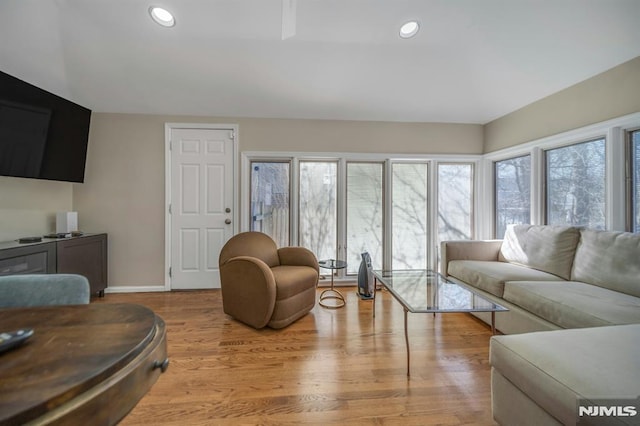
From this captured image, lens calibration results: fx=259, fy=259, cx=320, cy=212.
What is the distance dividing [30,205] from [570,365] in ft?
14.4

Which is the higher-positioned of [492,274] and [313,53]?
[313,53]

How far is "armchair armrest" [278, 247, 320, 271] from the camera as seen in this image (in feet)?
9.09

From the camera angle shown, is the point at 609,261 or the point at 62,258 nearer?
the point at 609,261

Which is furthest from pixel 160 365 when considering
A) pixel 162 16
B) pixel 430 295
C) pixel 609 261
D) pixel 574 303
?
pixel 609 261

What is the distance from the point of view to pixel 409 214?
368cm

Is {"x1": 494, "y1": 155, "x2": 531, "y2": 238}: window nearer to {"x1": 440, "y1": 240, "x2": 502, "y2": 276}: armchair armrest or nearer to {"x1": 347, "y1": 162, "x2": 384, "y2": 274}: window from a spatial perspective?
{"x1": 440, "y1": 240, "x2": 502, "y2": 276}: armchair armrest

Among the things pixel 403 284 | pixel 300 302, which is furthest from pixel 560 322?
pixel 300 302

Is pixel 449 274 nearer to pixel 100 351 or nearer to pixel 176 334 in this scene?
pixel 176 334

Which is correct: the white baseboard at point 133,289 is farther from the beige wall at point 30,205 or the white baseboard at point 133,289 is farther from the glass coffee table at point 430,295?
the glass coffee table at point 430,295

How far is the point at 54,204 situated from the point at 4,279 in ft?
8.49

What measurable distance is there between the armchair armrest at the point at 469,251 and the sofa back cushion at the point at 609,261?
0.77 metres

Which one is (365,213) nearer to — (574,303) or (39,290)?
(574,303)

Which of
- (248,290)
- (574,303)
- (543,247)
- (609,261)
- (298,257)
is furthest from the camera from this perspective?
(298,257)

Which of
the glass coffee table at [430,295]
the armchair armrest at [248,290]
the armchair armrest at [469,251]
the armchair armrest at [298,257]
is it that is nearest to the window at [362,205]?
the armchair armrest at [298,257]
